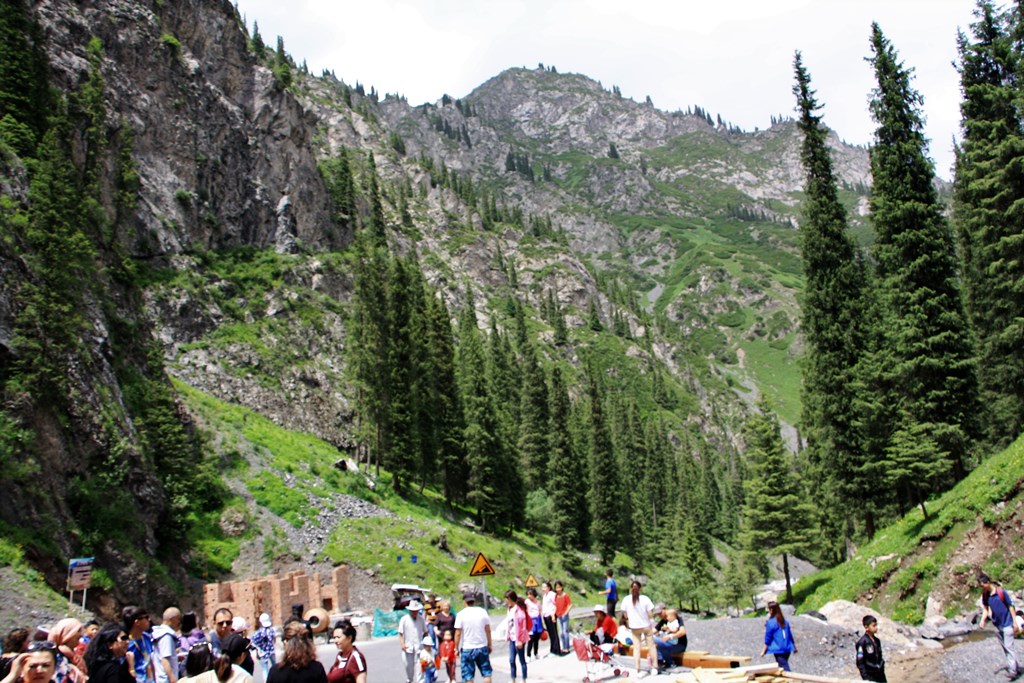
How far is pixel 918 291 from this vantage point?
2725 cm

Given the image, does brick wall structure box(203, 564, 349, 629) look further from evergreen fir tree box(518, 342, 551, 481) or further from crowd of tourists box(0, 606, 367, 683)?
evergreen fir tree box(518, 342, 551, 481)

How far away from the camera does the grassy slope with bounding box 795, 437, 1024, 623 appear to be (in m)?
18.9

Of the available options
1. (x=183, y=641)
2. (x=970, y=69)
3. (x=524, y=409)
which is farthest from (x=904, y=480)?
(x=524, y=409)

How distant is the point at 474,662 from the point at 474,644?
0.43 m

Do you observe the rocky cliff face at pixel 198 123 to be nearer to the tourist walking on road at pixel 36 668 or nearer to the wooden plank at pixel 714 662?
the tourist walking on road at pixel 36 668

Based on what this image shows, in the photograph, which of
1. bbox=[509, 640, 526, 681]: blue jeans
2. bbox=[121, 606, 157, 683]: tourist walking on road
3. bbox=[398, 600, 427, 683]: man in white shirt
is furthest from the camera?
bbox=[509, 640, 526, 681]: blue jeans

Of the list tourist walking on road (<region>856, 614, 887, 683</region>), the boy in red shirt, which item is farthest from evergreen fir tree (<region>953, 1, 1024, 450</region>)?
the boy in red shirt

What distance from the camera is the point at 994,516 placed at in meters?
19.5

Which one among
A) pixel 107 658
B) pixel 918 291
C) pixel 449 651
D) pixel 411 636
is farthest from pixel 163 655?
pixel 918 291

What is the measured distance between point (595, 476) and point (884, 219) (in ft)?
143

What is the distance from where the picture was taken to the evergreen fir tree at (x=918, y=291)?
26.3 metres

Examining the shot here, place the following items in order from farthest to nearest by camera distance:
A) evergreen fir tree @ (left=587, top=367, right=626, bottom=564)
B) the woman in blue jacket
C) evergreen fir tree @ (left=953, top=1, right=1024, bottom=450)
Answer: evergreen fir tree @ (left=587, top=367, right=626, bottom=564), evergreen fir tree @ (left=953, top=1, right=1024, bottom=450), the woman in blue jacket

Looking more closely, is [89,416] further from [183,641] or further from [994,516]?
[994,516]

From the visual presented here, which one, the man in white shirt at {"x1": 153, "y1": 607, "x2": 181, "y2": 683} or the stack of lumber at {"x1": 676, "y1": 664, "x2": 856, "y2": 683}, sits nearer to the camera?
the man in white shirt at {"x1": 153, "y1": 607, "x2": 181, "y2": 683}
